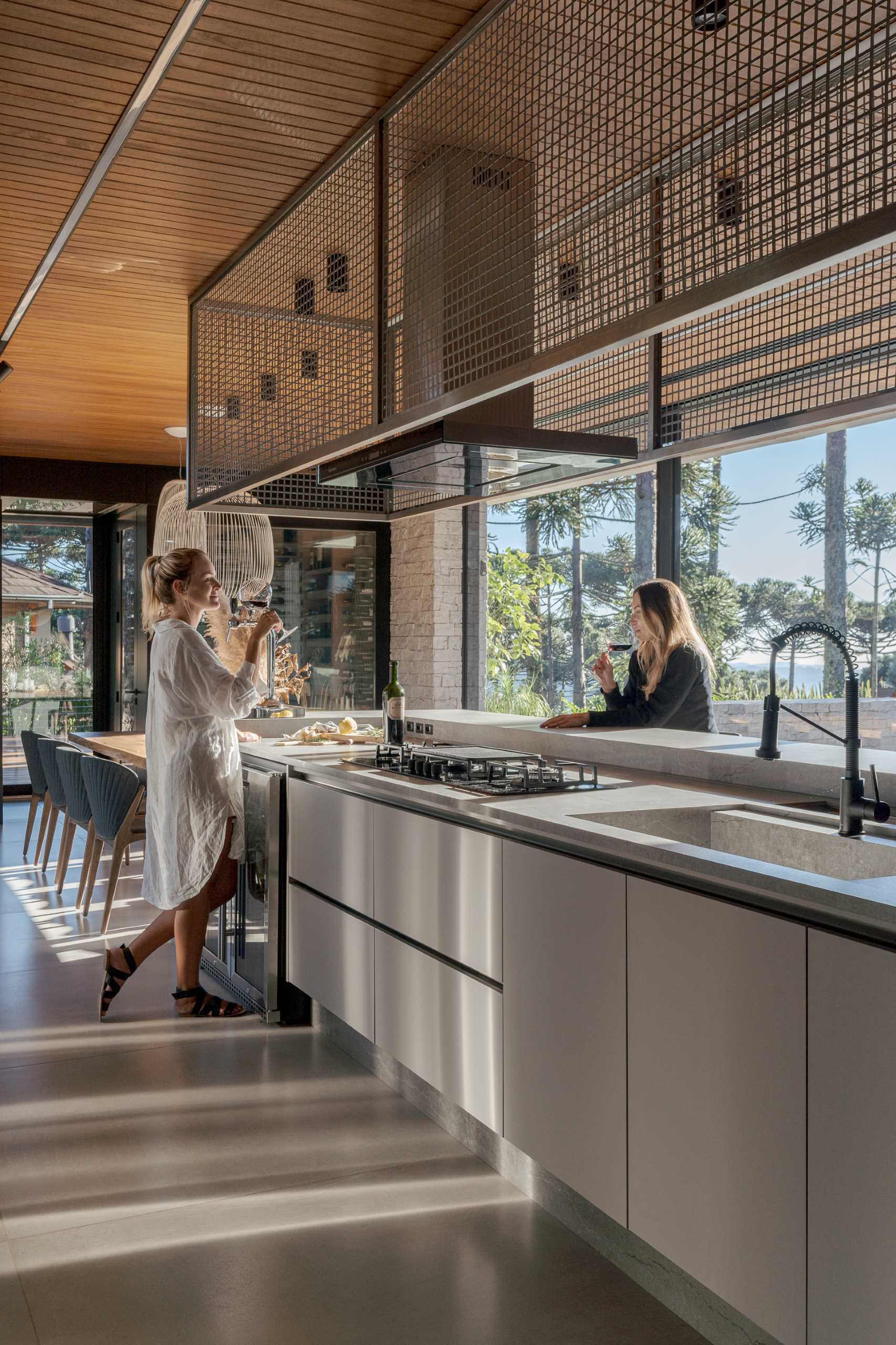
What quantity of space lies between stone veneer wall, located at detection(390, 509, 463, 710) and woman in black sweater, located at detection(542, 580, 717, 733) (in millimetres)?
3353

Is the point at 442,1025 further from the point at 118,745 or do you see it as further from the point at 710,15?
the point at 118,745

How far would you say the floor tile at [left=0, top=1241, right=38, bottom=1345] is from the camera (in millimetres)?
2133

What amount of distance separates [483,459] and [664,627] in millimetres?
1166

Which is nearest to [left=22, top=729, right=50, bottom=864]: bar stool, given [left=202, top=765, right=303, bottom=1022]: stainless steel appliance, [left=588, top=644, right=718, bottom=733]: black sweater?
[left=202, top=765, right=303, bottom=1022]: stainless steel appliance

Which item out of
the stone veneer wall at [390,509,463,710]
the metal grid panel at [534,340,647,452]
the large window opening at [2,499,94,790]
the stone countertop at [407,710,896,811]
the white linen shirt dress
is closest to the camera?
the stone countertop at [407,710,896,811]

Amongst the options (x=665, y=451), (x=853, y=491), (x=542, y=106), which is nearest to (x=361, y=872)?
(x=665, y=451)

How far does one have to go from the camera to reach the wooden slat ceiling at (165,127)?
291 cm

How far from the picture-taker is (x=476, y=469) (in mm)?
3812

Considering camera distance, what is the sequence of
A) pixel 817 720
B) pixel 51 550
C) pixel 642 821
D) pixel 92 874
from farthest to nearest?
pixel 51 550 < pixel 817 720 < pixel 92 874 < pixel 642 821

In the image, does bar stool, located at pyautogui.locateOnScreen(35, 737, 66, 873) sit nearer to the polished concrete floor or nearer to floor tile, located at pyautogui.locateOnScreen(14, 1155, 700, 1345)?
the polished concrete floor

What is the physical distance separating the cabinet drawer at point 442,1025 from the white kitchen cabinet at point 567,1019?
0.08m

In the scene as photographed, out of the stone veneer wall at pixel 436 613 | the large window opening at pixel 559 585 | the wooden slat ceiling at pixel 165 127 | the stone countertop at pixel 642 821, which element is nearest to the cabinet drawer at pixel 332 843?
the stone countertop at pixel 642 821

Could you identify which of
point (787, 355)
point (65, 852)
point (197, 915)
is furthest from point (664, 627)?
point (65, 852)

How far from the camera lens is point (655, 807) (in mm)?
2596
